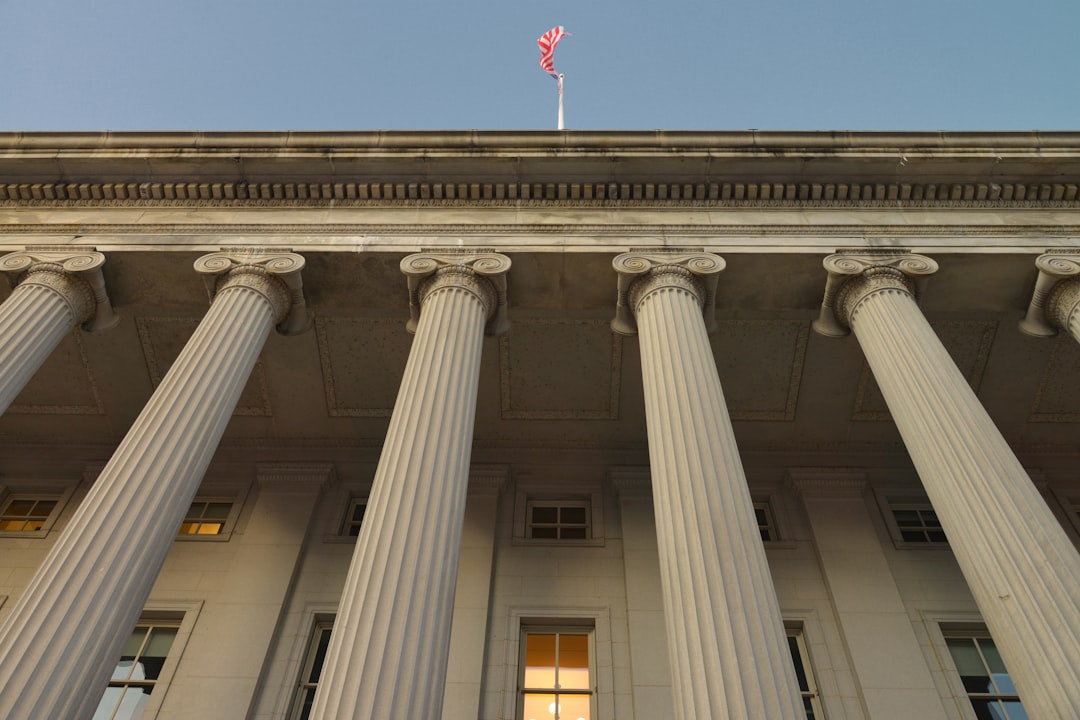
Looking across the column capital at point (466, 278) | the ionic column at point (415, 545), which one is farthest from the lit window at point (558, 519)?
the ionic column at point (415, 545)

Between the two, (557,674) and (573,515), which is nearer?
(557,674)

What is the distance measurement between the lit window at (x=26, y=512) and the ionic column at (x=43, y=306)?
6.65 m

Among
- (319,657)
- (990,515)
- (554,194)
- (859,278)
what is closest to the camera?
(990,515)

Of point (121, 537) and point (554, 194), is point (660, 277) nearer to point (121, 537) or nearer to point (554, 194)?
point (554, 194)

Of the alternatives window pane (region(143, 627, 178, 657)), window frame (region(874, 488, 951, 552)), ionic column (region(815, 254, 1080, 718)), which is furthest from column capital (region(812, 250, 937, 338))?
window pane (region(143, 627, 178, 657))

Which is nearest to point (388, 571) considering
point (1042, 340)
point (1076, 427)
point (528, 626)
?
point (528, 626)

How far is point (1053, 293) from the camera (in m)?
15.5

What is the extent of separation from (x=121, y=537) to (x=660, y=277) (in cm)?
1029

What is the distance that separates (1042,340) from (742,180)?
8.45 metres

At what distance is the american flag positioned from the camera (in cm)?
2680

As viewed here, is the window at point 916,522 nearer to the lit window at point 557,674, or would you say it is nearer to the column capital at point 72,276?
the lit window at point 557,674

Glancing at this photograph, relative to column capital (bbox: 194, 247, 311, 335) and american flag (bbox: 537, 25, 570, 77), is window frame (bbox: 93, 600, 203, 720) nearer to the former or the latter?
column capital (bbox: 194, 247, 311, 335)

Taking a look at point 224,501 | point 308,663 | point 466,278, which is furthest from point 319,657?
point 466,278

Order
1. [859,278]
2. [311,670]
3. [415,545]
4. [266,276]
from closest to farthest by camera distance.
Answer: [415,545]
[859,278]
[266,276]
[311,670]
